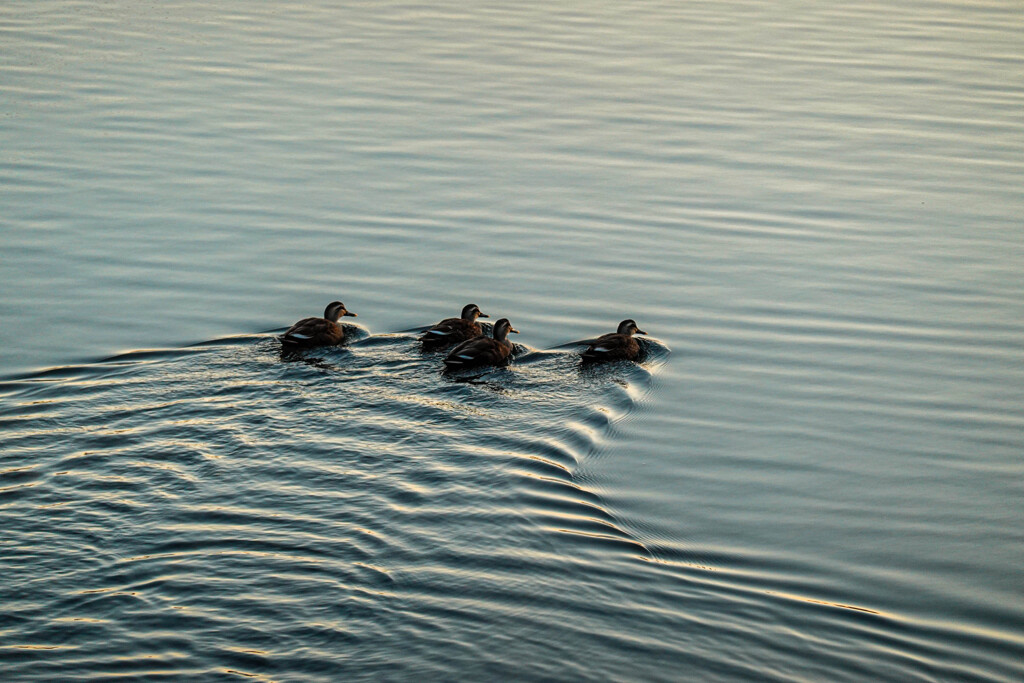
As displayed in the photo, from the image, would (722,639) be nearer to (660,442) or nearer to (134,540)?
(660,442)

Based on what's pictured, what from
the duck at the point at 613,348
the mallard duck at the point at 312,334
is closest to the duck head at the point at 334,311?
the mallard duck at the point at 312,334

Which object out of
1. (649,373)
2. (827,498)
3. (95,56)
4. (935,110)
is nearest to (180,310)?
(649,373)

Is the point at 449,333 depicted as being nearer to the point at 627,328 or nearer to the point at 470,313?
the point at 470,313

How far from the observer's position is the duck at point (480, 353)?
1329cm

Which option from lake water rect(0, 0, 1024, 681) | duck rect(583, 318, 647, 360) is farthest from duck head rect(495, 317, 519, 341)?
duck rect(583, 318, 647, 360)

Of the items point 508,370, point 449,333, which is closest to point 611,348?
point 508,370

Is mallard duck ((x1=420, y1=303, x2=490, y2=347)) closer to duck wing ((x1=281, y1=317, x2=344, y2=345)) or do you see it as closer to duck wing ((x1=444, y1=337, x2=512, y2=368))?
duck wing ((x1=444, y1=337, x2=512, y2=368))

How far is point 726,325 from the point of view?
48.5 ft

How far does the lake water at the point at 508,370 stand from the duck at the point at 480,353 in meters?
0.19

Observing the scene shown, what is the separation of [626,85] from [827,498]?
14.0m

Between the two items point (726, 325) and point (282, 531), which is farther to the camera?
point (726, 325)

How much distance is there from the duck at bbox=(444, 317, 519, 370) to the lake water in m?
0.19

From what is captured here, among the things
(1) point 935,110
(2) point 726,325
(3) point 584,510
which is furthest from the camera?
(1) point 935,110

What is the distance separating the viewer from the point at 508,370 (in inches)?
538
